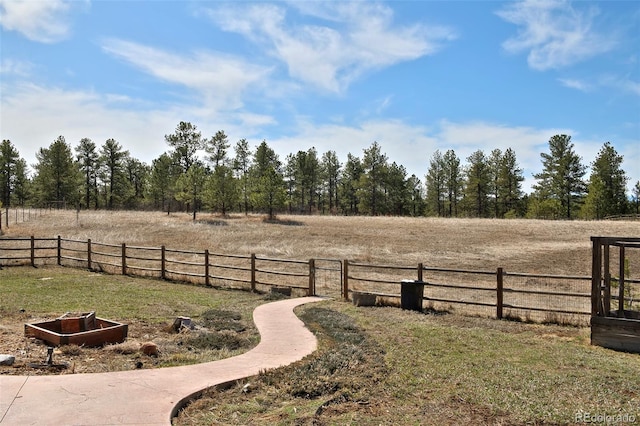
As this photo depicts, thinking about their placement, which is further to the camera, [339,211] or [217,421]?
[339,211]

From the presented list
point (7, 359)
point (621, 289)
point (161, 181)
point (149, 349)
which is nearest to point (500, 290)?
point (621, 289)

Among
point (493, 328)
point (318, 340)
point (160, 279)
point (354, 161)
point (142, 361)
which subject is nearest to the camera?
point (142, 361)

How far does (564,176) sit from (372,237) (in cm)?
3652

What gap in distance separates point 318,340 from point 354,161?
65.5 meters

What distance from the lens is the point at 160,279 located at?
18766mm

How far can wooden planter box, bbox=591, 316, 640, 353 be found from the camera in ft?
28.6

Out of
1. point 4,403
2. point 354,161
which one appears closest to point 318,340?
Answer: point 4,403

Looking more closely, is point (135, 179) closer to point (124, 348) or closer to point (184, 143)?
point (184, 143)

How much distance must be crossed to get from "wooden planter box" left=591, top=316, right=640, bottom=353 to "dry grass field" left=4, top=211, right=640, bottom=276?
15433mm

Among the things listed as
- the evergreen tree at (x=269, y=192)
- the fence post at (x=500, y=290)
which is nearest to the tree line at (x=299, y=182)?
the evergreen tree at (x=269, y=192)

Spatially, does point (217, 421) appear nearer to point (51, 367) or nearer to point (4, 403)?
point (4, 403)

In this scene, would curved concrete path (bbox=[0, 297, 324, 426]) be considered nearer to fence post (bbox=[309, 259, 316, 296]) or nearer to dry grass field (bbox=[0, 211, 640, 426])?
dry grass field (bbox=[0, 211, 640, 426])

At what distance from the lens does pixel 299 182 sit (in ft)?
232

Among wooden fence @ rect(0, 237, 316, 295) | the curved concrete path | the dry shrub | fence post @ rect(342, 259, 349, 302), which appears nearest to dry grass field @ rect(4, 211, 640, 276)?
wooden fence @ rect(0, 237, 316, 295)
